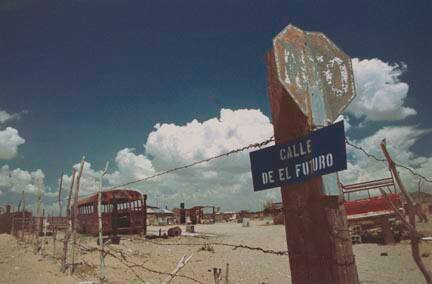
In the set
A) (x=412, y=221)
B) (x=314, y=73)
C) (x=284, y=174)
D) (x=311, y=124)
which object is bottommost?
(x=412, y=221)

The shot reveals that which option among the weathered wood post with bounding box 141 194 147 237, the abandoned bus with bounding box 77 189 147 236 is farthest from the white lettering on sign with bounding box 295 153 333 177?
the weathered wood post with bounding box 141 194 147 237

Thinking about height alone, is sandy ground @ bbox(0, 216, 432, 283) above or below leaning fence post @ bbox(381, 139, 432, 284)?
below

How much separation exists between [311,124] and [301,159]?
Answer: 0.23 meters

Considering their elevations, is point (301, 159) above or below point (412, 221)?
above

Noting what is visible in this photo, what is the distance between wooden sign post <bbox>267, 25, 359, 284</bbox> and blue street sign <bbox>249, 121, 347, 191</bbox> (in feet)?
0.18

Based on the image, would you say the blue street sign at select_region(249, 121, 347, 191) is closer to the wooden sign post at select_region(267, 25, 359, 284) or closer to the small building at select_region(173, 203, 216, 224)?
the wooden sign post at select_region(267, 25, 359, 284)

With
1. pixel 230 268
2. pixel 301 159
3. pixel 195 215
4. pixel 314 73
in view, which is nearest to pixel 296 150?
pixel 301 159

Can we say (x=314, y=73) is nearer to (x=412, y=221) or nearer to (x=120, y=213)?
(x=412, y=221)

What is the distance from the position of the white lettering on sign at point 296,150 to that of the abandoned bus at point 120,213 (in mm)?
21520

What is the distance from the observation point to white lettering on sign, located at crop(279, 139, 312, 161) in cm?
221

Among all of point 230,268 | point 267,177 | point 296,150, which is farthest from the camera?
point 230,268

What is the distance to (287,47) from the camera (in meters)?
2.29

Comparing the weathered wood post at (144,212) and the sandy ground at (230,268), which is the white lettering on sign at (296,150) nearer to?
the sandy ground at (230,268)

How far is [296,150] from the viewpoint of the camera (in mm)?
2291
